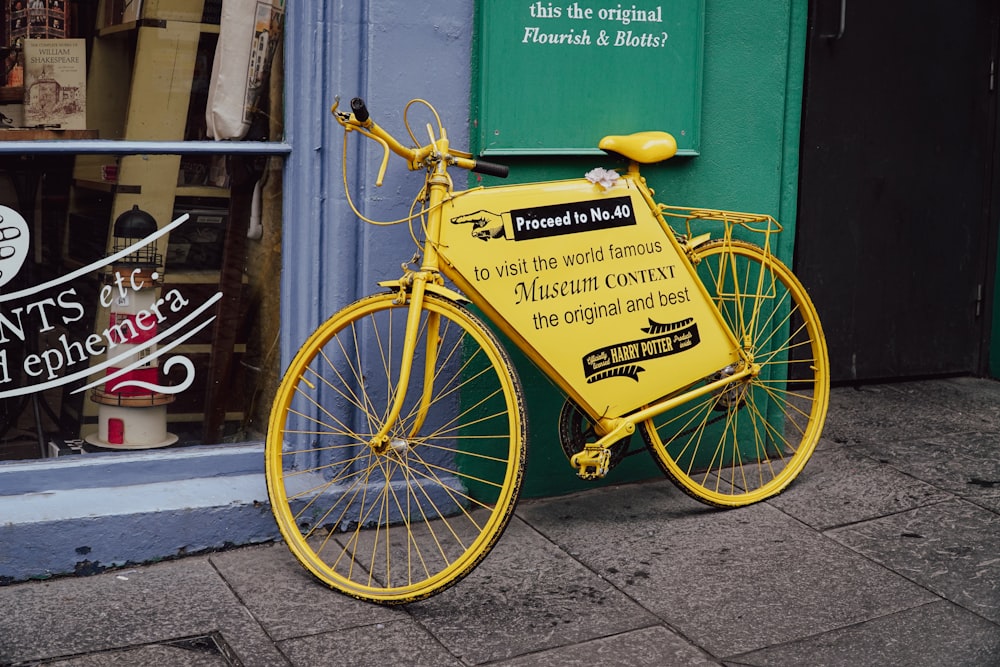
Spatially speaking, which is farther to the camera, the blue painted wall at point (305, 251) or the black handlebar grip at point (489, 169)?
the blue painted wall at point (305, 251)

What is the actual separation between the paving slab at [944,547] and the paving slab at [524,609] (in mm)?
981

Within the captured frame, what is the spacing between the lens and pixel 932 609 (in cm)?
383

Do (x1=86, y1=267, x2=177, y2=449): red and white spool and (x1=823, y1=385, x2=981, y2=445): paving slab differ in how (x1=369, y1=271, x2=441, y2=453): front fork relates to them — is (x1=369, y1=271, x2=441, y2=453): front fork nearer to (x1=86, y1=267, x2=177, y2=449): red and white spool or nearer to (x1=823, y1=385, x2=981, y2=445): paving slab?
(x1=86, y1=267, x2=177, y2=449): red and white spool

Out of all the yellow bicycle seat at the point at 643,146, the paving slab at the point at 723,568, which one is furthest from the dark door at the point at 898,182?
the paving slab at the point at 723,568

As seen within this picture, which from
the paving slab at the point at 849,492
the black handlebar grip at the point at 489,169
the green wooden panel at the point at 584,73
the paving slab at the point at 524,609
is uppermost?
the green wooden panel at the point at 584,73

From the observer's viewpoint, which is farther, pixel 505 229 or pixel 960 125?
pixel 960 125

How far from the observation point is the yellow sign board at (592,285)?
3988 millimetres

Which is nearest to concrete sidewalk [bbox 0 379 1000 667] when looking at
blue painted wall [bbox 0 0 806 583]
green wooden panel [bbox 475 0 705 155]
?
blue painted wall [bbox 0 0 806 583]

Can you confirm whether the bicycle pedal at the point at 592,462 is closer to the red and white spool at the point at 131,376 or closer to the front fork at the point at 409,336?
the front fork at the point at 409,336

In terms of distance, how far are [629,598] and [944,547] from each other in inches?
47.9

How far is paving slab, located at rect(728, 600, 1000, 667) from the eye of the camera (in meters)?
3.49

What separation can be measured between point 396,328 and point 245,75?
105cm

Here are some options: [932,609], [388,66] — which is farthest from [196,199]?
[932,609]

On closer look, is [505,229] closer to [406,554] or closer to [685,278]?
[685,278]
